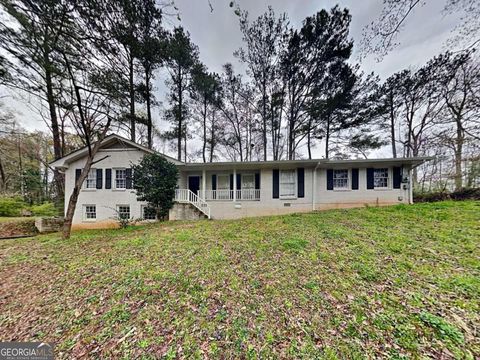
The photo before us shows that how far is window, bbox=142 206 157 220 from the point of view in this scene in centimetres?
1073

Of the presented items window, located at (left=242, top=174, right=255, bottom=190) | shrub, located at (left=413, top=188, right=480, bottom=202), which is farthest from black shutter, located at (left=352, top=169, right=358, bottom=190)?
window, located at (left=242, top=174, right=255, bottom=190)

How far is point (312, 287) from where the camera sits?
3.27 m

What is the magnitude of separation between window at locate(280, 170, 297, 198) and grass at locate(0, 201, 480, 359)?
5.89 metres

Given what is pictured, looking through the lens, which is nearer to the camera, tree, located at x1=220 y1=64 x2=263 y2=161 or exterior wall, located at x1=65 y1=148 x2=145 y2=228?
exterior wall, located at x1=65 y1=148 x2=145 y2=228

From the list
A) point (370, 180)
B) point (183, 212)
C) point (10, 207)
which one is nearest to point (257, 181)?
point (183, 212)

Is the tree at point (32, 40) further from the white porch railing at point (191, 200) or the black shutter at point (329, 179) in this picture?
the black shutter at point (329, 179)

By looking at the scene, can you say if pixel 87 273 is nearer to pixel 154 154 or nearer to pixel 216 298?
pixel 216 298

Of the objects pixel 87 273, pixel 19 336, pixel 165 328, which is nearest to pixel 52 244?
pixel 87 273

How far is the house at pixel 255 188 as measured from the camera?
35.9 ft

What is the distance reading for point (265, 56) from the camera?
1482cm

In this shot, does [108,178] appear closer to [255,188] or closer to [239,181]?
[239,181]

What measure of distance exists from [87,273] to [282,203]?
9130 millimetres

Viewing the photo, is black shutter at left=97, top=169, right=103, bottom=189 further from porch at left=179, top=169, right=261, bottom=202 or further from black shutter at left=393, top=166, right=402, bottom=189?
black shutter at left=393, top=166, right=402, bottom=189

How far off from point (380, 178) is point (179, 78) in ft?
50.1
